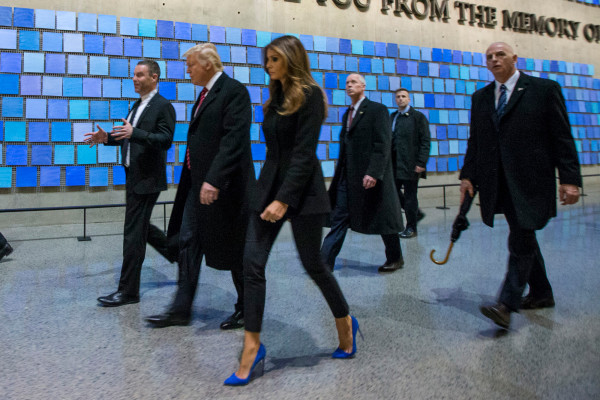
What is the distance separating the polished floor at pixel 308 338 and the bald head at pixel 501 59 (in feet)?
4.71

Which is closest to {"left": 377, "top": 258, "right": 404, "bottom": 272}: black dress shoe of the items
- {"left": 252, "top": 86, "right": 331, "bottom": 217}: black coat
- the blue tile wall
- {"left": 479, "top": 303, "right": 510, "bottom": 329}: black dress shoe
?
{"left": 479, "top": 303, "right": 510, "bottom": 329}: black dress shoe

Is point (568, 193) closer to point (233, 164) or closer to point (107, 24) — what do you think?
point (233, 164)

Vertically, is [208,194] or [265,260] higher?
[208,194]

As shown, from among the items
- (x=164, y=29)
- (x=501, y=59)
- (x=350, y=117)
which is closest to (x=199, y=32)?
(x=164, y=29)

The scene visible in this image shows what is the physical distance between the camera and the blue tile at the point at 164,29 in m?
7.18

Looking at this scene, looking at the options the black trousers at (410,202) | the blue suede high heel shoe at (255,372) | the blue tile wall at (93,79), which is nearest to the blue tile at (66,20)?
the blue tile wall at (93,79)

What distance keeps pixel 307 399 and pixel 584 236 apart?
4.95m

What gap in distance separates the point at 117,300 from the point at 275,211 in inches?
67.4

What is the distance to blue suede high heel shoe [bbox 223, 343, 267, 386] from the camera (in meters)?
2.08

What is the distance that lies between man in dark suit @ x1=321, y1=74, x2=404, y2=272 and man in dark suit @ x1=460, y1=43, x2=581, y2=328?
45.2 inches

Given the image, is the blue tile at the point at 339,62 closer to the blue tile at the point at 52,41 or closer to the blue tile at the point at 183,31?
the blue tile at the point at 183,31

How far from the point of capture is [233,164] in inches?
102

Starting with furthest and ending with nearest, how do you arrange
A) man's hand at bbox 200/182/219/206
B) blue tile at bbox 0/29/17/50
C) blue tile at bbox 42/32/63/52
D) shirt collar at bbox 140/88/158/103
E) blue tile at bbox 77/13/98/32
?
blue tile at bbox 77/13/98/32, blue tile at bbox 42/32/63/52, blue tile at bbox 0/29/17/50, shirt collar at bbox 140/88/158/103, man's hand at bbox 200/182/219/206

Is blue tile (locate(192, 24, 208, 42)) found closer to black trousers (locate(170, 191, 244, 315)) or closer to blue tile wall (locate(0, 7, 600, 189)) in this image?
blue tile wall (locate(0, 7, 600, 189))
